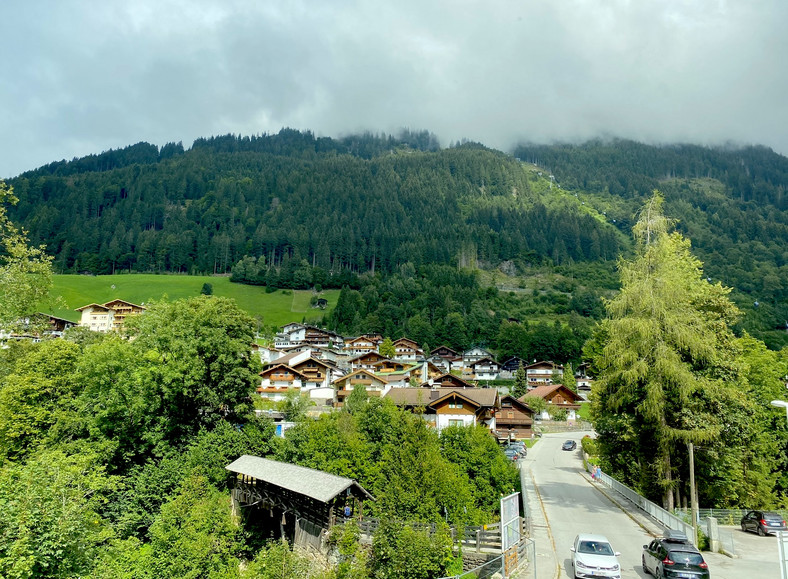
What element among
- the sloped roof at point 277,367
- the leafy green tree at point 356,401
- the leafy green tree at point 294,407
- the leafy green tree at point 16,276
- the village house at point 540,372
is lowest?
the village house at point 540,372

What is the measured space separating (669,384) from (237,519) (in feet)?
95.1

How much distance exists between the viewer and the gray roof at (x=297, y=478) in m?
26.5

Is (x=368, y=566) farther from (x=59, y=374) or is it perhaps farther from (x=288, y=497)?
(x=59, y=374)

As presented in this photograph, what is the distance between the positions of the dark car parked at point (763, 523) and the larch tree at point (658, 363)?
3900mm

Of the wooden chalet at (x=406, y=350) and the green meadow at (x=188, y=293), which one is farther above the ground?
the green meadow at (x=188, y=293)

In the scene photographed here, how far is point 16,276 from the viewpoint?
22.7 m

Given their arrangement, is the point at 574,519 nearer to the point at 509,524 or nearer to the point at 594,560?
the point at 594,560

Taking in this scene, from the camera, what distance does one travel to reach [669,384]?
1133 inches

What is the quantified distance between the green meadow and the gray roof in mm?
110289

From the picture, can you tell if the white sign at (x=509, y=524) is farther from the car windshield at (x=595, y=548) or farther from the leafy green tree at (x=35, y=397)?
the leafy green tree at (x=35, y=397)

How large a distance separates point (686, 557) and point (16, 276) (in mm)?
29507

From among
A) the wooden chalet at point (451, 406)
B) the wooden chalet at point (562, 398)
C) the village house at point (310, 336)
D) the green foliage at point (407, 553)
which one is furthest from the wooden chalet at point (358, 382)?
the green foliage at point (407, 553)

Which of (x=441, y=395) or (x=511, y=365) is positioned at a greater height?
(x=441, y=395)

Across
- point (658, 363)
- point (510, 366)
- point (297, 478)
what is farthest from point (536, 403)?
point (297, 478)
